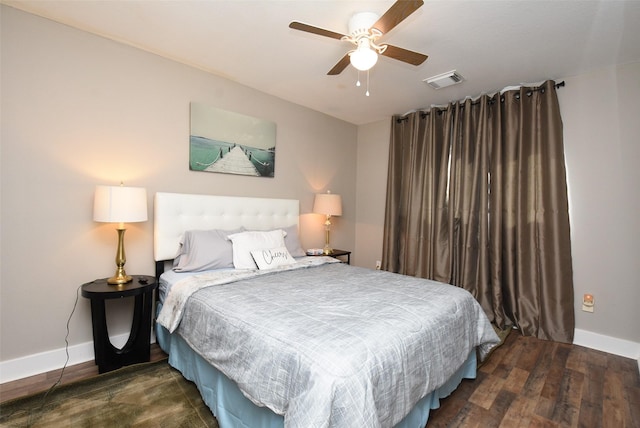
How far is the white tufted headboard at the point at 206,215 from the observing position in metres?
2.56

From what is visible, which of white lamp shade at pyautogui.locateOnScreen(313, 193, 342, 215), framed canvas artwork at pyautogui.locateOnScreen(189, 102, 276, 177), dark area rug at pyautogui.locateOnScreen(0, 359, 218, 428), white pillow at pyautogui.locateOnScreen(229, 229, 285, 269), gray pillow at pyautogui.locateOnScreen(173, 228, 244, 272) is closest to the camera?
dark area rug at pyautogui.locateOnScreen(0, 359, 218, 428)

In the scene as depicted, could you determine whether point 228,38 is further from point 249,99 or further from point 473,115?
point 473,115

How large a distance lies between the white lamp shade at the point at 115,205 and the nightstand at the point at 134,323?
1.58 feet

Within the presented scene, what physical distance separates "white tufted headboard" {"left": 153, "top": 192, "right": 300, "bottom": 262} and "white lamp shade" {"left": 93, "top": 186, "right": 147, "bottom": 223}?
1.26 ft

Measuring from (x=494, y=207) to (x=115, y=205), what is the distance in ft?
11.3

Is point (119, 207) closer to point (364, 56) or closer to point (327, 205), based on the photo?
point (364, 56)

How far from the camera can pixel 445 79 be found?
116 inches

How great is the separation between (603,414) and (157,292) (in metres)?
3.19

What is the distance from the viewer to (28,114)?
2074 millimetres

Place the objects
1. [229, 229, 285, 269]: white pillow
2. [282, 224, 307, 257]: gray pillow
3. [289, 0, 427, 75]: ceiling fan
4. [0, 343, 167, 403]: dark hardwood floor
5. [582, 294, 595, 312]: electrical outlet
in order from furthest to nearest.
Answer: [282, 224, 307, 257]: gray pillow → [582, 294, 595, 312]: electrical outlet → [229, 229, 285, 269]: white pillow → [0, 343, 167, 403]: dark hardwood floor → [289, 0, 427, 75]: ceiling fan

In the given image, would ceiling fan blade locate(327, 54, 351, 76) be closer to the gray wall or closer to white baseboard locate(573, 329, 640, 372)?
the gray wall

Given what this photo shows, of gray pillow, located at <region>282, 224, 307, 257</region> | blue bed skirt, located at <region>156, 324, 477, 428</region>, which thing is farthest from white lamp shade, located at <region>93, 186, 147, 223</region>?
gray pillow, located at <region>282, 224, 307, 257</region>

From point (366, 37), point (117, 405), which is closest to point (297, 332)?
point (117, 405)

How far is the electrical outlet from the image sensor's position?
2.75 m
